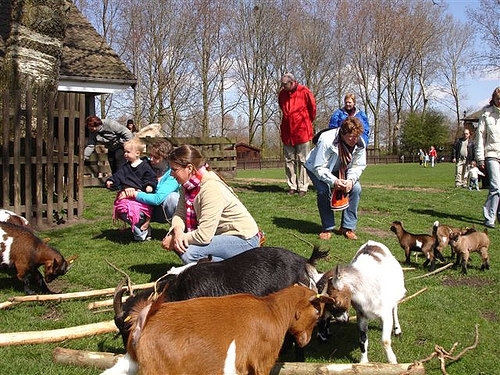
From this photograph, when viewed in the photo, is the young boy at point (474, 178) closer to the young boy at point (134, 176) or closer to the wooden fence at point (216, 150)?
the wooden fence at point (216, 150)

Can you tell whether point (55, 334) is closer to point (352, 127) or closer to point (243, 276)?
point (243, 276)

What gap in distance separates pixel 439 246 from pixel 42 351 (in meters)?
4.77

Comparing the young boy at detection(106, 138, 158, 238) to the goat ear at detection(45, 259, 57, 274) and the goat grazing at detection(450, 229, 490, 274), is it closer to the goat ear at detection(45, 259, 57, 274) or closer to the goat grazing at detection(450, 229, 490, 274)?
the goat ear at detection(45, 259, 57, 274)

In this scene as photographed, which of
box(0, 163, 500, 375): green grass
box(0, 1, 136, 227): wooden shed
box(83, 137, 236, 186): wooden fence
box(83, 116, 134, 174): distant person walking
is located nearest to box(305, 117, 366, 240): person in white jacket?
box(0, 163, 500, 375): green grass

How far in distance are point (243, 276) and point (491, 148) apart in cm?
742

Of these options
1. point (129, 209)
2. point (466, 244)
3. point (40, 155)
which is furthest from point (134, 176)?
point (466, 244)

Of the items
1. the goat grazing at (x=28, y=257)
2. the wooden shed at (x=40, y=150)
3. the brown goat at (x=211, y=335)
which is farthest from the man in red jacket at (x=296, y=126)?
the brown goat at (x=211, y=335)

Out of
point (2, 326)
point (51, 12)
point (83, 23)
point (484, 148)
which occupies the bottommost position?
point (2, 326)

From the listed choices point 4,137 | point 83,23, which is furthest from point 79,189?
point 83,23

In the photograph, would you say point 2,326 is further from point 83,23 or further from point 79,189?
point 83,23

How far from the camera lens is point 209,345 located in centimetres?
304

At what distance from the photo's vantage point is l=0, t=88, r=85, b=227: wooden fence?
28.1 feet

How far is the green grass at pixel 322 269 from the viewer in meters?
4.27

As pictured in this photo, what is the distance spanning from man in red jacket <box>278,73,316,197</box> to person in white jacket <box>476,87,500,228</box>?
3671 mm
